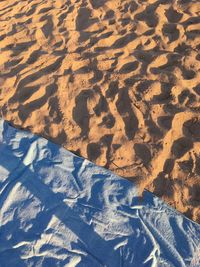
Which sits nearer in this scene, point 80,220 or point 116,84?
point 80,220

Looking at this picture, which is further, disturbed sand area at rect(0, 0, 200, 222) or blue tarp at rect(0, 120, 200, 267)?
disturbed sand area at rect(0, 0, 200, 222)

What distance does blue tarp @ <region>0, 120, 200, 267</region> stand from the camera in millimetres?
2496

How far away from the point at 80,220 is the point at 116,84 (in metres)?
1.45

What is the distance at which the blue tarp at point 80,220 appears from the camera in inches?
98.3

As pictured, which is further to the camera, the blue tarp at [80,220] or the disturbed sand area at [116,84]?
the disturbed sand area at [116,84]

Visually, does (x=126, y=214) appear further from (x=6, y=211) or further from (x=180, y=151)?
(x=6, y=211)

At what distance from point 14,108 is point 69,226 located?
1419 mm

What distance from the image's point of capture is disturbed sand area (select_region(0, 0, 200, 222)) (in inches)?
116

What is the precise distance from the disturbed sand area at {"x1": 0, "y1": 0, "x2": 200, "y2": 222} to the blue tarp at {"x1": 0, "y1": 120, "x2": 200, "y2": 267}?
15 centimetres

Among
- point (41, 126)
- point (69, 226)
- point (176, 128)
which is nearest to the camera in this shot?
point (69, 226)

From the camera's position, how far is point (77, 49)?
156 inches

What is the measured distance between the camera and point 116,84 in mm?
3510

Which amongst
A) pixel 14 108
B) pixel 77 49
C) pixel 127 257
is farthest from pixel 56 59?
pixel 127 257

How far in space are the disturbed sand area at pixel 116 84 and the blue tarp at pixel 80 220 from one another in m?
0.15
